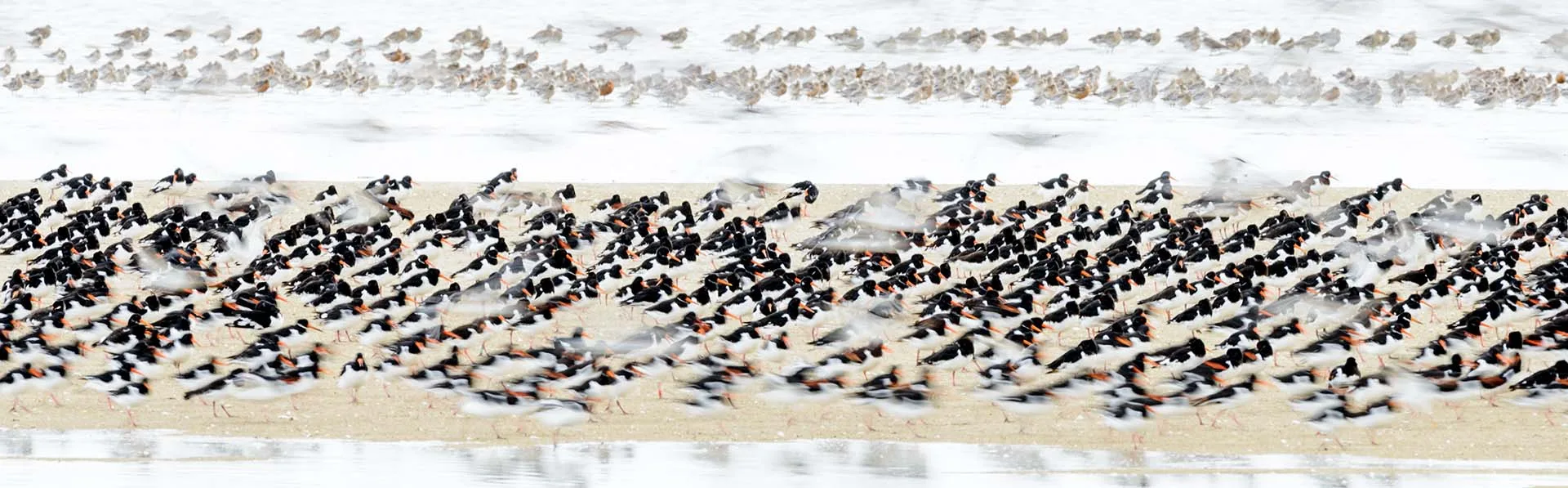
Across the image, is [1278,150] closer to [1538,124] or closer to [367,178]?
[1538,124]

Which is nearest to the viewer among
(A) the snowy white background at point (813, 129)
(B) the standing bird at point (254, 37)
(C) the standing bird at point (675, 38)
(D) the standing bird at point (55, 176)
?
(D) the standing bird at point (55, 176)

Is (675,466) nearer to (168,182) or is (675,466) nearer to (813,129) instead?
(168,182)

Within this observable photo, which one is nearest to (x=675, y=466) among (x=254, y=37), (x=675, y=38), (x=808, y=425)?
(x=808, y=425)

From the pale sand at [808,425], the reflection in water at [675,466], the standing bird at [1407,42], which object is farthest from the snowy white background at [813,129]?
the reflection in water at [675,466]

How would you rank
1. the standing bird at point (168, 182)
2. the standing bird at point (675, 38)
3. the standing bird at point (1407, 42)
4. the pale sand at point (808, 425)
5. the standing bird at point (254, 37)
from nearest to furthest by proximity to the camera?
the pale sand at point (808, 425) < the standing bird at point (168, 182) < the standing bird at point (1407, 42) < the standing bird at point (675, 38) < the standing bird at point (254, 37)

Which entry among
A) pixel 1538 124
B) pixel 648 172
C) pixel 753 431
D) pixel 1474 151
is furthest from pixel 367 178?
pixel 1538 124

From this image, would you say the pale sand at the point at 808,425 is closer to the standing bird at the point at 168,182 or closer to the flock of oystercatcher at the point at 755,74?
the standing bird at the point at 168,182
